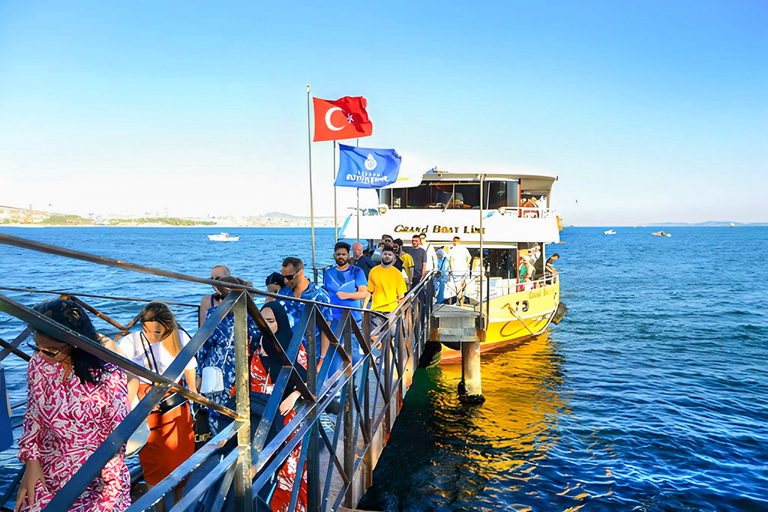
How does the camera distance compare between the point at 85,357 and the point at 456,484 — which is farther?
the point at 456,484

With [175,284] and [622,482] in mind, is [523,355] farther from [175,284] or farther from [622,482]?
[175,284]

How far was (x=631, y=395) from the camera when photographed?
13.5 metres

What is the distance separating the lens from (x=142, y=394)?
4172 millimetres

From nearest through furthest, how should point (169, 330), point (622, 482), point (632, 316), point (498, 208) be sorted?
point (169, 330) < point (622, 482) < point (498, 208) < point (632, 316)

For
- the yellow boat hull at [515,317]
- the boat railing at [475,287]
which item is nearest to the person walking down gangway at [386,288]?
the boat railing at [475,287]

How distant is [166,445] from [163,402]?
1.21 feet

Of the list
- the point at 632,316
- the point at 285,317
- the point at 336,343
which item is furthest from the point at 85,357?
the point at 632,316

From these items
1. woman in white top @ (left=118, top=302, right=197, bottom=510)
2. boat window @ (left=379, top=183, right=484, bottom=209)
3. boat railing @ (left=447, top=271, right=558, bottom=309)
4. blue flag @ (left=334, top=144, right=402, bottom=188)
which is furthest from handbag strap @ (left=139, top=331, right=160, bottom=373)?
boat window @ (left=379, top=183, right=484, bottom=209)

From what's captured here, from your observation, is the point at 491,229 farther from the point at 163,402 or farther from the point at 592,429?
the point at 163,402

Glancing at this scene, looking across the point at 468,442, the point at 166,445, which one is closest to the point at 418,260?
the point at 468,442

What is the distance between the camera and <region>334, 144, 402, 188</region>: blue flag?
12.9 meters

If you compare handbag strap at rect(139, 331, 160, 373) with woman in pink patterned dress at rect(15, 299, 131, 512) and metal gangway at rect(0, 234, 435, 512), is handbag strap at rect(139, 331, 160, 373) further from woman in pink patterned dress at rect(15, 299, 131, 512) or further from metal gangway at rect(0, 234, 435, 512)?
woman in pink patterned dress at rect(15, 299, 131, 512)

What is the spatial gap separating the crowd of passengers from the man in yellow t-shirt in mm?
2142

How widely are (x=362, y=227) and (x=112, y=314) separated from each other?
14.0 m
